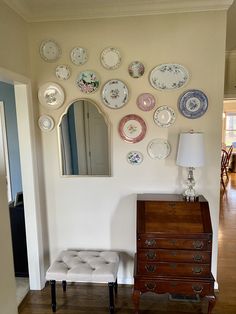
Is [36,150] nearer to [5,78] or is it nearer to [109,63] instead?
[5,78]

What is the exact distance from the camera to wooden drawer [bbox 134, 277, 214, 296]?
6.77ft

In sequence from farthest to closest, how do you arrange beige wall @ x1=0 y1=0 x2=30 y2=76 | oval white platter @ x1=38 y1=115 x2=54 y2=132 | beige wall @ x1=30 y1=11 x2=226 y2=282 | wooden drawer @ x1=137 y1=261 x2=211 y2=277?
oval white platter @ x1=38 y1=115 x2=54 y2=132 < beige wall @ x1=30 y1=11 x2=226 y2=282 < wooden drawer @ x1=137 y1=261 x2=211 y2=277 < beige wall @ x1=0 y1=0 x2=30 y2=76

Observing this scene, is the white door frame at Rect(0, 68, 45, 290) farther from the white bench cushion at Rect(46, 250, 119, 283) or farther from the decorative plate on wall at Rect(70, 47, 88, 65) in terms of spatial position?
the decorative plate on wall at Rect(70, 47, 88, 65)

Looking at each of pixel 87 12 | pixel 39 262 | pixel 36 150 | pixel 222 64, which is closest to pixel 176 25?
pixel 222 64

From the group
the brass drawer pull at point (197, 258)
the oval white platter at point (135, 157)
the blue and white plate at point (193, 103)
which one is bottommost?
the brass drawer pull at point (197, 258)

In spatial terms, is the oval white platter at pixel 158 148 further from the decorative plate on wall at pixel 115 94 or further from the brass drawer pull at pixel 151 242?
the brass drawer pull at pixel 151 242

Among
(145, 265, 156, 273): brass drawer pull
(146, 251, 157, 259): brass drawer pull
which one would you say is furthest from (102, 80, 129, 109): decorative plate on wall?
(145, 265, 156, 273): brass drawer pull

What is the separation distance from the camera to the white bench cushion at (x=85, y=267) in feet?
6.92

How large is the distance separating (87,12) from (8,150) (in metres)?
2.27

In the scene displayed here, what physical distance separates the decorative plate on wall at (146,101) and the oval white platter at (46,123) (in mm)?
850

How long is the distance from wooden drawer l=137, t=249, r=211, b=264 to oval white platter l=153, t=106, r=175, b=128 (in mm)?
1095

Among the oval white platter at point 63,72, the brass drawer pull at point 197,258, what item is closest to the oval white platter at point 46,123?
the oval white platter at point 63,72

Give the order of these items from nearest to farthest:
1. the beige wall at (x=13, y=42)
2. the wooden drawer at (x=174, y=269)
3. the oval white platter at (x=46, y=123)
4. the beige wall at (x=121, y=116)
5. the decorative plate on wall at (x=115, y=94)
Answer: the beige wall at (x=13, y=42), the wooden drawer at (x=174, y=269), the beige wall at (x=121, y=116), the decorative plate on wall at (x=115, y=94), the oval white platter at (x=46, y=123)

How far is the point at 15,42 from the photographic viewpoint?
2156 mm
